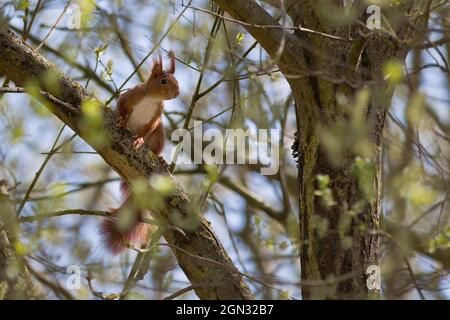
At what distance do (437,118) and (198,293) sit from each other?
A: 10.3ft

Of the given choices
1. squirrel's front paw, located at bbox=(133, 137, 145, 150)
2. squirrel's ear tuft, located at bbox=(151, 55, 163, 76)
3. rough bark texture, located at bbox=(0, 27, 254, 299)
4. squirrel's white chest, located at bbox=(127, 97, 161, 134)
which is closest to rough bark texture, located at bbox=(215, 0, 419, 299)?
rough bark texture, located at bbox=(0, 27, 254, 299)

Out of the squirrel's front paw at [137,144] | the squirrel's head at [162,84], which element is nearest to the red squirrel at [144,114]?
the squirrel's head at [162,84]

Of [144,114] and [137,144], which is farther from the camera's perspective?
[144,114]

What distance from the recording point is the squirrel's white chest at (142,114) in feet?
12.9

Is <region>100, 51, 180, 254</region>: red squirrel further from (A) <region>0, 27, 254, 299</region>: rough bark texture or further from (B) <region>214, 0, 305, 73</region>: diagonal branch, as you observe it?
(B) <region>214, 0, 305, 73</region>: diagonal branch

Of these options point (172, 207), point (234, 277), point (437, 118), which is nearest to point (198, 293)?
point (234, 277)

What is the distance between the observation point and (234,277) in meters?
2.96

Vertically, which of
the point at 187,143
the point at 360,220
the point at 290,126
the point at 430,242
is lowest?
the point at 430,242

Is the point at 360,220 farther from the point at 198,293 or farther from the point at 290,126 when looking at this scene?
the point at 290,126

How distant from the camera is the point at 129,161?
2.96 meters

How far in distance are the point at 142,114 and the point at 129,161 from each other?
3.42 ft

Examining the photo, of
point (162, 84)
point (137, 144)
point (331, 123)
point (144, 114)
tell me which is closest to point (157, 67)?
point (162, 84)

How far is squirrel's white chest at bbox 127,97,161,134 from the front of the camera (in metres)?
3.93

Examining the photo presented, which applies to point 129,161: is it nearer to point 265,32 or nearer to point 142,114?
point 265,32
